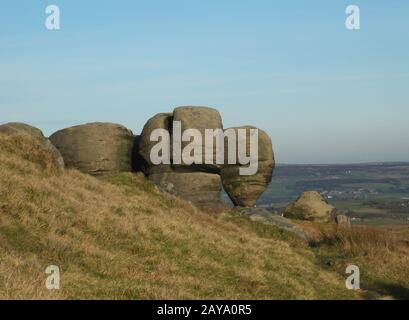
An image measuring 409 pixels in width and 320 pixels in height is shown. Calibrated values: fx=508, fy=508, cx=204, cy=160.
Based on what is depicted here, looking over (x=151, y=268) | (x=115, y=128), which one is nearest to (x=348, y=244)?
(x=151, y=268)

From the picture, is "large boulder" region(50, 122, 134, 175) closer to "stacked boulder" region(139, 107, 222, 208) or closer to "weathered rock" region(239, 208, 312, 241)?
"stacked boulder" region(139, 107, 222, 208)

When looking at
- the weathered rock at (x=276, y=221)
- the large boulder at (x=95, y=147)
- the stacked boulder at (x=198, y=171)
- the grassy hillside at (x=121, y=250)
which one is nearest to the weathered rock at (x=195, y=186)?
the stacked boulder at (x=198, y=171)

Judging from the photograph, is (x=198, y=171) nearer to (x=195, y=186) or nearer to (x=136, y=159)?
(x=195, y=186)

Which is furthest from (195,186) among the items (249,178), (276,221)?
(276,221)

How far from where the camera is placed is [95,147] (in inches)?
1780

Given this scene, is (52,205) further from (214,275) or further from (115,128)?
(115,128)

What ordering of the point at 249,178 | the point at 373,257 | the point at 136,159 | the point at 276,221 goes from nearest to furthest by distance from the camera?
the point at 373,257, the point at 276,221, the point at 136,159, the point at 249,178

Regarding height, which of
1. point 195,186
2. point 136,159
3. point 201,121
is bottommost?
point 195,186

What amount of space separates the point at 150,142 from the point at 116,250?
28.6 metres

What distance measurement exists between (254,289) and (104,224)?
22.7ft

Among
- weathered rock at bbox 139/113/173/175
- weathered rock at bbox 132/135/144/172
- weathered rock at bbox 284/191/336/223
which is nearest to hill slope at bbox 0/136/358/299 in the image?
weathered rock at bbox 139/113/173/175

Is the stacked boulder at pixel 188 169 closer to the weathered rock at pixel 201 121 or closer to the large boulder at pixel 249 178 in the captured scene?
the weathered rock at pixel 201 121

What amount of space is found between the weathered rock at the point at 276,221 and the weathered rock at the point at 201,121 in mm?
9037

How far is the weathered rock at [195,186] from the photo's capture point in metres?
43.6
